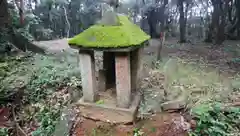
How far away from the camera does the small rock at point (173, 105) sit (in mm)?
4023

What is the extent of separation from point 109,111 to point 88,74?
0.80m

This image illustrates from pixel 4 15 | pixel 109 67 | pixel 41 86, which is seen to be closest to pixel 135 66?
pixel 109 67

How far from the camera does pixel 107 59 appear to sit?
466 centimetres

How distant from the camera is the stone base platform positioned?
3.70 meters

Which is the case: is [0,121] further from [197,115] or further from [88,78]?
[197,115]

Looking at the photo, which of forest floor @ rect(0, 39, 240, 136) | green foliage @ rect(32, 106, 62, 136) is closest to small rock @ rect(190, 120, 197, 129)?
forest floor @ rect(0, 39, 240, 136)

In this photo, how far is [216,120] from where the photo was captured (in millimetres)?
3332

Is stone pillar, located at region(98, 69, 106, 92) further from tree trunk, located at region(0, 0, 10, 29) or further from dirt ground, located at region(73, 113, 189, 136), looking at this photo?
tree trunk, located at region(0, 0, 10, 29)

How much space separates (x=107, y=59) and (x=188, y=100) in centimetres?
199

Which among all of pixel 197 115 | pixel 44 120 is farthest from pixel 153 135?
pixel 44 120

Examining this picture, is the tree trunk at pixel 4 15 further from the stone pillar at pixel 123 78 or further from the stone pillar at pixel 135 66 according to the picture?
the stone pillar at pixel 123 78

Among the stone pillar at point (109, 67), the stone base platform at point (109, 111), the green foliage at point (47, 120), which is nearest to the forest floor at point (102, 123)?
the green foliage at point (47, 120)

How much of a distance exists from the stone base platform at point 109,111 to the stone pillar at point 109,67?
0.72 m

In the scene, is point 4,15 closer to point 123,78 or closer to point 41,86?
point 41,86
